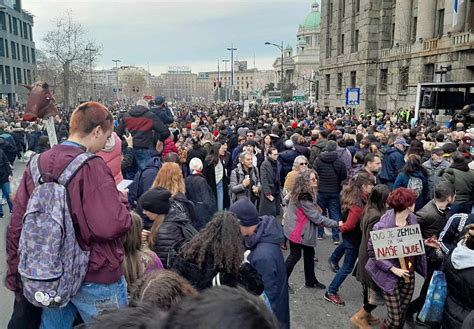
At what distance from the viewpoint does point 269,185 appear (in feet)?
27.4

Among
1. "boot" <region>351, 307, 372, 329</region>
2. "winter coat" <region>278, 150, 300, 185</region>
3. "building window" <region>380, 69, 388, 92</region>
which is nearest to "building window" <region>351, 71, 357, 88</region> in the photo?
"building window" <region>380, 69, 388, 92</region>

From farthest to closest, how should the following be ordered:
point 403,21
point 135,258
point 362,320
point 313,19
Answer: point 313,19
point 403,21
point 362,320
point 135,258

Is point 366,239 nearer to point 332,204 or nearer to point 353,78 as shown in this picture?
point 332,204

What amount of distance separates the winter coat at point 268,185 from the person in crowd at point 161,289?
19.5 feet

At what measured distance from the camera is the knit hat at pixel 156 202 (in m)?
4.34

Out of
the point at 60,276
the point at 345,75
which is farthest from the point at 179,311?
the point at 345,75

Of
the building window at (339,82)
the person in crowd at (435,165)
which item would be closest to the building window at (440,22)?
the building window at (339,82)

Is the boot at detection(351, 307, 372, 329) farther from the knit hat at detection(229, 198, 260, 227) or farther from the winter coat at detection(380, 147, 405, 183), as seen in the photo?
the winter coat at detection(380, 147, 405, 183)

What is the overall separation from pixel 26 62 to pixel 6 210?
67.3 meters

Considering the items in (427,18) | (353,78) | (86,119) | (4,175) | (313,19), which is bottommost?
(4,175)

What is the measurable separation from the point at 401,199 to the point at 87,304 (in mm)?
3383

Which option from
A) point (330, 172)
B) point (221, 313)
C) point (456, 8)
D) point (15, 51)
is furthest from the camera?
point (15, 51)

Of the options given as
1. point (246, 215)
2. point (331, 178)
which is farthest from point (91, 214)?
point (331, 178)

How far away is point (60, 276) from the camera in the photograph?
2357mm
